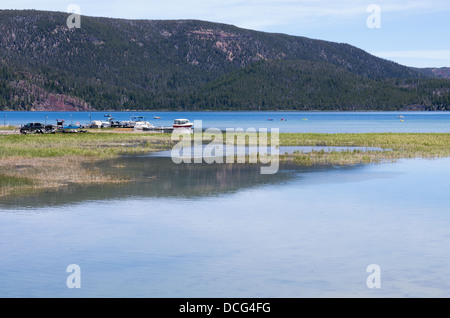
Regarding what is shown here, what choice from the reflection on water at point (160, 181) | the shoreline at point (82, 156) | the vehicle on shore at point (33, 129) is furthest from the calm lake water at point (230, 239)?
the vehicle on shore at point (33, 129)

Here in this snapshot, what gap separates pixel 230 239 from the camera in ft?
77.6

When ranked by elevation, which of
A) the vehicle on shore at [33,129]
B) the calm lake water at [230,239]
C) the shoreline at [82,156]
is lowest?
the calm lake water at [230,239]

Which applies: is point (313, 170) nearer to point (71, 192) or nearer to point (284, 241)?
point (71, 192)

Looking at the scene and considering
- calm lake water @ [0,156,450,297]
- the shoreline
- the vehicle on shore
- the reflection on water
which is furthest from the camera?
the vehicle on shore

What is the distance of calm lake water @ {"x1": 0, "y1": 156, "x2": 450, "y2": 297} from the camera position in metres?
18.1

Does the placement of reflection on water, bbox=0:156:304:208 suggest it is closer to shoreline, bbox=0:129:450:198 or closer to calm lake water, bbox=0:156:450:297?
calm lake water, bbox=0:156:450:297

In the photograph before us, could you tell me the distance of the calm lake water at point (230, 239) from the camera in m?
18.1

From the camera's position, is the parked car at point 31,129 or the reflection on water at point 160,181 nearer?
the reflection on water at point 160,181

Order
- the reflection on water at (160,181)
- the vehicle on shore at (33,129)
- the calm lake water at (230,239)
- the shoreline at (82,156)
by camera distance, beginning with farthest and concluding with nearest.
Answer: the vehicle on shore at (33,129), the shoreline at (82,156), the reflection on water at (160,181), the calm lake water at (230,239)

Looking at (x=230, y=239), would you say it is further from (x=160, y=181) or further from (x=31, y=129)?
(x=31, y=129)

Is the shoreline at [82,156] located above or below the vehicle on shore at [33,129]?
below

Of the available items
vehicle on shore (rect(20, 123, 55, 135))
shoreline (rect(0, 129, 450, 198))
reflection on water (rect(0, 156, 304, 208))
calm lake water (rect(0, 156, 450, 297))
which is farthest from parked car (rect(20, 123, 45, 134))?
calm lake water (rect(0, 156, 450, 297))

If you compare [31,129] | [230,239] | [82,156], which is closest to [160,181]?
[230,239]

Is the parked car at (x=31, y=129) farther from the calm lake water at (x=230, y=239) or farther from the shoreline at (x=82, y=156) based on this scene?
the calm lake water at (x=230, y=239)
